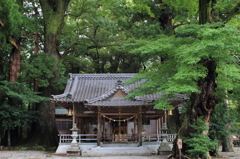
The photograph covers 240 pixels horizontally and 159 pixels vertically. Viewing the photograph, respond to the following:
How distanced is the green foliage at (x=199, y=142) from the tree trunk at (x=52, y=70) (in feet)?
34.8

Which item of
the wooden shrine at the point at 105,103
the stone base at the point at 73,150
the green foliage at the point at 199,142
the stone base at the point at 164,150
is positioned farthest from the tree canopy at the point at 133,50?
the stone base at the point at 73,150

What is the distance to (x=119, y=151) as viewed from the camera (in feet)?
42.2

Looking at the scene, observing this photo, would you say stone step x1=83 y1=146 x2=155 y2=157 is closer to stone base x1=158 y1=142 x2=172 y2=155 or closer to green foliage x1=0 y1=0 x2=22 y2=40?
stone base x1=158 y1=142 x2=172 y2=155

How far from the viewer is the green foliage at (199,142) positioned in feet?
29.9

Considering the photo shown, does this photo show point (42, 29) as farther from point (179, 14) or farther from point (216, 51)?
point (216, 51)

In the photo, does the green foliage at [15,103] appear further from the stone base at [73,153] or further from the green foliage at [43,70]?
the stone base at [73,153]

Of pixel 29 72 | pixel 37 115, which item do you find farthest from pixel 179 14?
pixel 37 115

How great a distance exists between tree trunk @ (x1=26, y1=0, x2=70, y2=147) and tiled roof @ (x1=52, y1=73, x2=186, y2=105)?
2.20 m

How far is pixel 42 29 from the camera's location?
19406 mm

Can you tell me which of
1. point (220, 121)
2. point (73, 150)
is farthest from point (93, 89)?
point (220, 121)

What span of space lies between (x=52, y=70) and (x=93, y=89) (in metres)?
3.71

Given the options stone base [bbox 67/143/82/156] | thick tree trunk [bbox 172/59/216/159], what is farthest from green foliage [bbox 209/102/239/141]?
stone base [bbox 67/143/82/156]

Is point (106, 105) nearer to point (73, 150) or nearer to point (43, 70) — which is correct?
point (73, 150)

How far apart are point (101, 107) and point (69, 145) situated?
2779mm
